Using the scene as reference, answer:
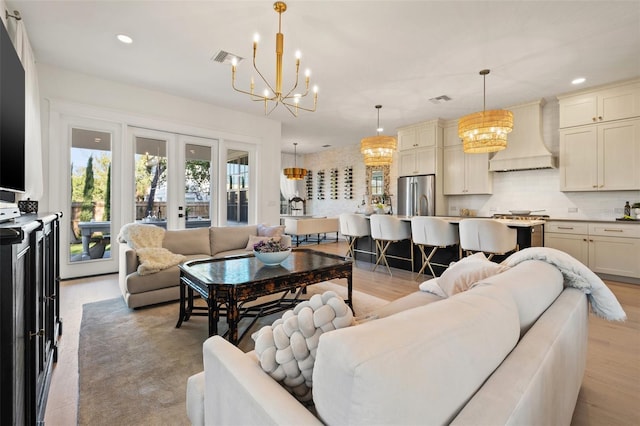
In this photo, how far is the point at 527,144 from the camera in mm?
5301

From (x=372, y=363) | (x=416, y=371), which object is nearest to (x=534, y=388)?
(x=416, y=371)

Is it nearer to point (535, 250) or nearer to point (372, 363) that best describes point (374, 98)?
point (535, 250)

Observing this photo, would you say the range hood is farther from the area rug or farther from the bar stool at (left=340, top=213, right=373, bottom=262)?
the area rug

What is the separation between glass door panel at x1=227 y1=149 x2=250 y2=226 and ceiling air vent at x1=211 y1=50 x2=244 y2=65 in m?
2.32

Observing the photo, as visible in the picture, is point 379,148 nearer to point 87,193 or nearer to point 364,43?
point 364,43

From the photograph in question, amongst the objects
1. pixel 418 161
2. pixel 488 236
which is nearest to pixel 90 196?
pixel 488 236

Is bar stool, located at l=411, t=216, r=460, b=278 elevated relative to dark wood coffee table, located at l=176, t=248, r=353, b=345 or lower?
elevated

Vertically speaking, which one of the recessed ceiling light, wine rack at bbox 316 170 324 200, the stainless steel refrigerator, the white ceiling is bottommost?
the stainless steel refrigerator

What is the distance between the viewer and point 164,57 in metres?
3.81

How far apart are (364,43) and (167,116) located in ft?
11.8

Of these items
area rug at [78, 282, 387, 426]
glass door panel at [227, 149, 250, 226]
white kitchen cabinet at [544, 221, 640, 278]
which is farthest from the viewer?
glass door panel at [227, 149, 250, 226]

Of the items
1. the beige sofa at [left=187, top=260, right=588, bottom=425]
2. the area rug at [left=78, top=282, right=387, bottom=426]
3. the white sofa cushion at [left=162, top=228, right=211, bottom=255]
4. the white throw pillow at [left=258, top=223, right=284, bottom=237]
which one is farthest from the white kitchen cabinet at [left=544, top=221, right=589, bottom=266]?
the white sofa cushion at [left=162, top=228, right=211, bottom=255]

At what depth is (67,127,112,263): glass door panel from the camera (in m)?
4.42

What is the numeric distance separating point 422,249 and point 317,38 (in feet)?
10.5
